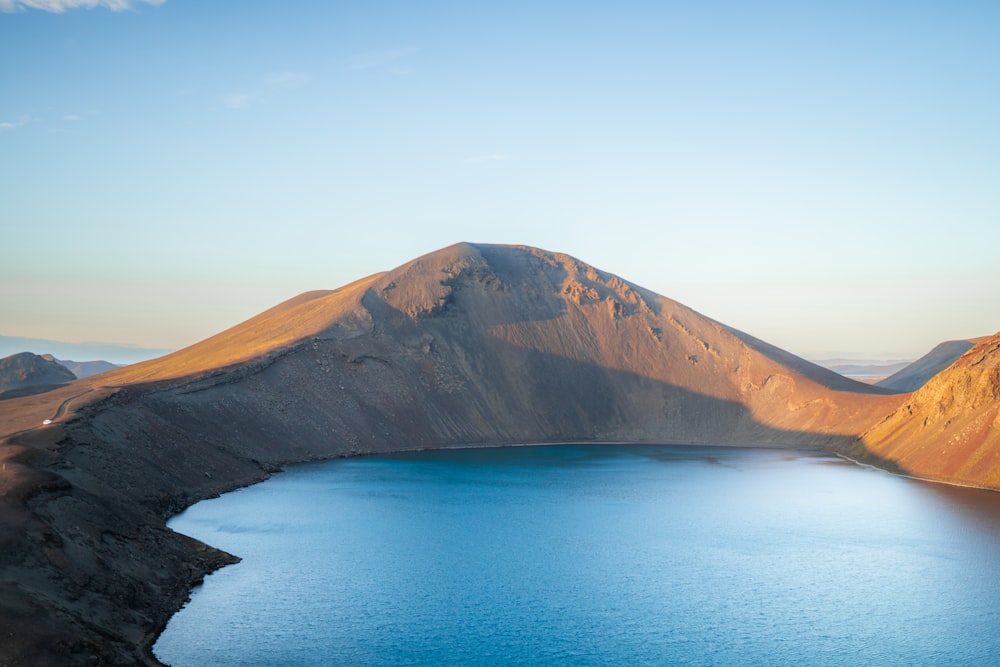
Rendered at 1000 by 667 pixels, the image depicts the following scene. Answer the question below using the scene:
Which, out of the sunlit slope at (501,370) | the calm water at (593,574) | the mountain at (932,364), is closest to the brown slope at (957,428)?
the calm water at (593,574)

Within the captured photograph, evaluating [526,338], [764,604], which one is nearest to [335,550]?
[764,604]

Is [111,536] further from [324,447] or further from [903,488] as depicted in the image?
[903,488]

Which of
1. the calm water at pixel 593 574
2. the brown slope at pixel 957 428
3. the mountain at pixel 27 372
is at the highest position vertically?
the mountain at pixel 27 372

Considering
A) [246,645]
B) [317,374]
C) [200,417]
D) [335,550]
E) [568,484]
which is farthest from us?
[317,374]

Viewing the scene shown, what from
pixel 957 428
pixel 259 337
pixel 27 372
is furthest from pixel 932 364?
pixel 27 372

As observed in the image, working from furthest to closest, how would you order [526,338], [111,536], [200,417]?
[526,338] → [200,417] → [111,536]

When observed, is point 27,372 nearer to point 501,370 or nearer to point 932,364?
point 501,370

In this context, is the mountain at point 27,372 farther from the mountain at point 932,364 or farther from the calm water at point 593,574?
the mountain at point 932,364

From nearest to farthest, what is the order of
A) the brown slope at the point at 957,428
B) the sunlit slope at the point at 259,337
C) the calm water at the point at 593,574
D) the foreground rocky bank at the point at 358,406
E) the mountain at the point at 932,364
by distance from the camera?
the calm water at the point at 593,574
the foreground rocky bank at the point at 358,406
the brown slope at the point at 957,428
the sunlit slope at the point at 259,337
the mountain at the point at 932,364
